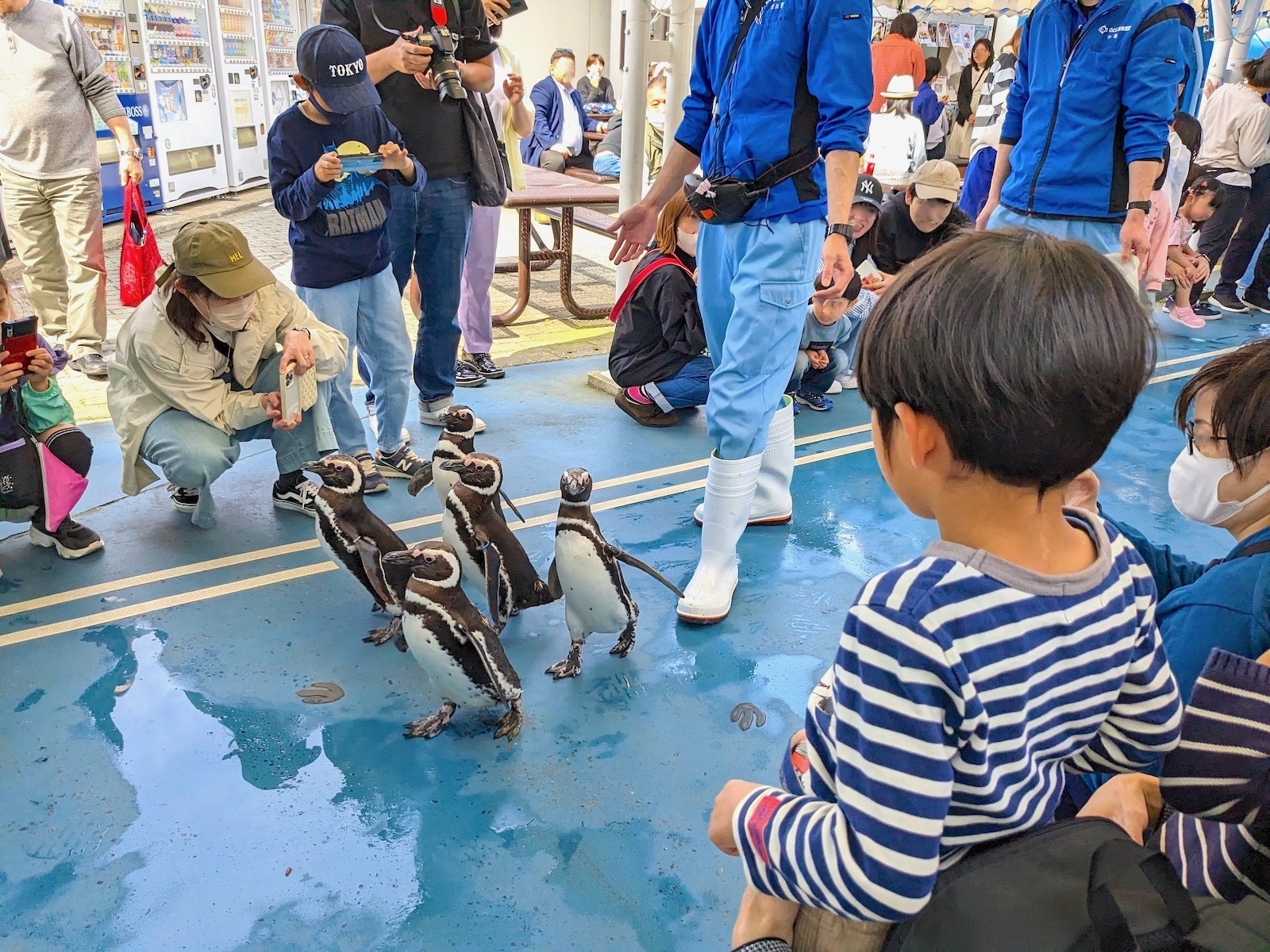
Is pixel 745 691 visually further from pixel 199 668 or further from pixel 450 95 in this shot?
pixel 450 95

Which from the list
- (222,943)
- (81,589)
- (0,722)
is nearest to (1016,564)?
(222,943)

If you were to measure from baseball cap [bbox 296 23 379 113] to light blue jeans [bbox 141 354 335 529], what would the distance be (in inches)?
37.7

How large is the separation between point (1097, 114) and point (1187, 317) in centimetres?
408

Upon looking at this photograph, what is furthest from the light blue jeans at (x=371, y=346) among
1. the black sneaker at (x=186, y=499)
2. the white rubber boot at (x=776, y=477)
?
the white rubber boot at (x=776, y=477)

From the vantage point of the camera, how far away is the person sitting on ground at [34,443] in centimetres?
307

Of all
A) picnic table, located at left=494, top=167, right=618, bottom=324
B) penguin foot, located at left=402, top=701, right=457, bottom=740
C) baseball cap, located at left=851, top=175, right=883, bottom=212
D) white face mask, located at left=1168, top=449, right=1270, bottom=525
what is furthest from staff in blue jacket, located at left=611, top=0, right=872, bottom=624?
picnic table, located at left=494, top=167, right=618, bottom=324

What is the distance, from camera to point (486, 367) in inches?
207

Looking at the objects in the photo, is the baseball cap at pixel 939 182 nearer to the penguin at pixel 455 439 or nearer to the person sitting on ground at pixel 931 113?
the penguin at pixel 455 439

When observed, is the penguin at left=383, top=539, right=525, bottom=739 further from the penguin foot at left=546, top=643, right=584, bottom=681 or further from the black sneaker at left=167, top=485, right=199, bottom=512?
the black sneaker at left=167, top=485, right=199, bottom=512

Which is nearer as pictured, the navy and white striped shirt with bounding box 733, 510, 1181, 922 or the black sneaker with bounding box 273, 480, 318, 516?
the navy and white striped shirt with bounding box 733, 510, 1181, 922

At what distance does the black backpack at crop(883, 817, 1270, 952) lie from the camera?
87 centimetres

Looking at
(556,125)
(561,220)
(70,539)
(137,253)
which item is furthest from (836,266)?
(556,125)

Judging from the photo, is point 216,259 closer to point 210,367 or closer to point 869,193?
point 210,367

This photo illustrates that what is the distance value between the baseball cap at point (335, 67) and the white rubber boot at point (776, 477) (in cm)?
189
